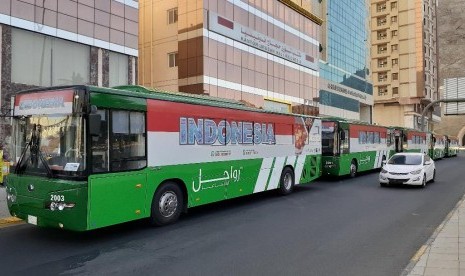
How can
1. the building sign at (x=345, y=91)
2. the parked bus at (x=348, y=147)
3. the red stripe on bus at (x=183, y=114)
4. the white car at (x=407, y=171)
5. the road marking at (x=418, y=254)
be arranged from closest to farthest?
the road marking at (x=418, y=254) → the red stripe on bus at (x=183, y=114) → the white car at (x=407, y=171) → the parked bus at (x=348, y=147) → the building sign at (x=345, y=91)

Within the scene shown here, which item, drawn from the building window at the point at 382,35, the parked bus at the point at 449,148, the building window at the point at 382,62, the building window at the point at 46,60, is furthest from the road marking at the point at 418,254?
the building window at the point at 382,35

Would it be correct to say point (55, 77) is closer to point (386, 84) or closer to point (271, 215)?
point (271, 215)

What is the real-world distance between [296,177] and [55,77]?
1667 cm

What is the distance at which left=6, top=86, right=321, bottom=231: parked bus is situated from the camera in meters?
7.95

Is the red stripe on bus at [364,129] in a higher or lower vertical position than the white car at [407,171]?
higher

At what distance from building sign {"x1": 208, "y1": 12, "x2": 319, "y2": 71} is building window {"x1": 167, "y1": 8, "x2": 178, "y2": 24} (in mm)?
4348

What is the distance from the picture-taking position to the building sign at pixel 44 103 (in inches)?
320

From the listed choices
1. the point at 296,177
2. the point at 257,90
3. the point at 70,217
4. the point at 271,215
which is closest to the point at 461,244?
the point at 271,215

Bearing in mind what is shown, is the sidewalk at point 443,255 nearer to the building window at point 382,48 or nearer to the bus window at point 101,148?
the bus window at point 101,148

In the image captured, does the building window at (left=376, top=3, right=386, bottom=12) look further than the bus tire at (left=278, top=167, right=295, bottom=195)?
Yes

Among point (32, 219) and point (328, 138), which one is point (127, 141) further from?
point (328, 138)

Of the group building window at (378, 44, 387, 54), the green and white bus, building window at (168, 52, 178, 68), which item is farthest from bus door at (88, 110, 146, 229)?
building window at (378, 44, 387, 54)

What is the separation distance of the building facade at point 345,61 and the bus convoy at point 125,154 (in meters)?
49.3

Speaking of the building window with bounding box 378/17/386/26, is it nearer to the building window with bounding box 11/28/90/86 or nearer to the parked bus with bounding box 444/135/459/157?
the parked bus with bounding box 444/135/459/157
